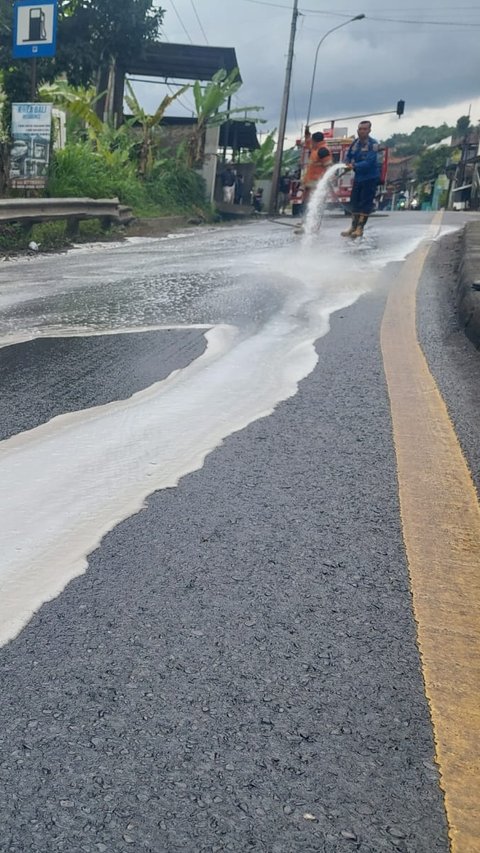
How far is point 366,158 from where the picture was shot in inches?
433


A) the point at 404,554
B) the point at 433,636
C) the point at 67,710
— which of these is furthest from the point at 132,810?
the point at 404,554

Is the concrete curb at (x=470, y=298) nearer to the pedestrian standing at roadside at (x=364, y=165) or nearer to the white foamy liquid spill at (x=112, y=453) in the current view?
the white foamy liquid spill at (x=112, y=453)

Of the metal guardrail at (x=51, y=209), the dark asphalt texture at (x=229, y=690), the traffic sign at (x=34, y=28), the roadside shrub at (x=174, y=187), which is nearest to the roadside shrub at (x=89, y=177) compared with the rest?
the roadside shrub at (x=174, y=187)

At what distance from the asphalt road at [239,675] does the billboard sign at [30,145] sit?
1019 centimetres

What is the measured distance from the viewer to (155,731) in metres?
1.12

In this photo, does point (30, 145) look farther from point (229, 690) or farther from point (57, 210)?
point (229, 690)

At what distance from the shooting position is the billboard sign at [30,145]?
1134 centimetres

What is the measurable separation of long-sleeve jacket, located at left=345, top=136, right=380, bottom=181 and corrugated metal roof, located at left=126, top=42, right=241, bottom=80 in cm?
1612

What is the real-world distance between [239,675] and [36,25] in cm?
1221

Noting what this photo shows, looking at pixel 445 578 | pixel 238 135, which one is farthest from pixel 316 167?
pixel 238 135

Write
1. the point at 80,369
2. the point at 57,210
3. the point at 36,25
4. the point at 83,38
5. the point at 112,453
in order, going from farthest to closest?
the point at 83,38
the point at 36,25
the point at 57,210
the point at 80,369
the point at 112,453

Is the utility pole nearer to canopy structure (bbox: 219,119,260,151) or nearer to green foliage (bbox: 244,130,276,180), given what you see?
canopy structure (bbox: 219,119,260,151)

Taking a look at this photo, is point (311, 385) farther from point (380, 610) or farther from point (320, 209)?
point (320, 209)

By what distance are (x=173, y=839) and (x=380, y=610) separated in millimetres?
695
